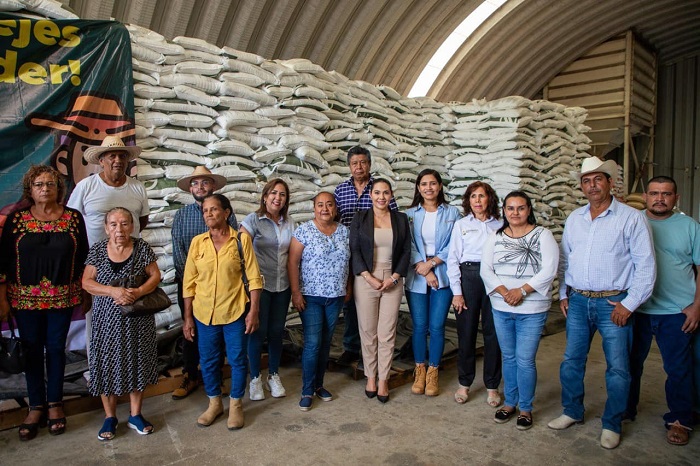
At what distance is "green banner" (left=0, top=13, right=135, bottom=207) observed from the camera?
10.6ft

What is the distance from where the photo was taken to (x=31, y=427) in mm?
2723

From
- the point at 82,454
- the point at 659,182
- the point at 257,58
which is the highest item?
the point at 257,58

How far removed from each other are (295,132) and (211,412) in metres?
2.39

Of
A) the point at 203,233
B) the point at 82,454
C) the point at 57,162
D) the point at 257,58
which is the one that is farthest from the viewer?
the point at 257,58

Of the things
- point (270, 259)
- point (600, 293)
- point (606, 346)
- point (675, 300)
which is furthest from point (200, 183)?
point (675, 300)

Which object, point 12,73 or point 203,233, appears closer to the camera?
point 203,233

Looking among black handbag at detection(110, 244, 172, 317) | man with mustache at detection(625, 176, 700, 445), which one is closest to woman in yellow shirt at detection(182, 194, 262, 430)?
black handbag at detection(110, 244, 172, 317)

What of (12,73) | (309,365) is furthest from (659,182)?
(12,73)

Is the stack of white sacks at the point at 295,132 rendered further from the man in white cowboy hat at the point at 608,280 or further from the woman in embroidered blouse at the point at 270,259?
the man in white cowboy hat at the point at 608,280

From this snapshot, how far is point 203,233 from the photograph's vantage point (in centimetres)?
298

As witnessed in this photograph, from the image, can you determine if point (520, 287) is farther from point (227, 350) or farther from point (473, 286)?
point (227, 350)

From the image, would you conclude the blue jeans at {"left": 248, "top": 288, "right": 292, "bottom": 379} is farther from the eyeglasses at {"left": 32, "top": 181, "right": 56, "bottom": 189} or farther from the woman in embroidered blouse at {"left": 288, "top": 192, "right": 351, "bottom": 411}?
the eyeglasses at {"left": 32, "top": 181, "right": 56, "bottom": 189}

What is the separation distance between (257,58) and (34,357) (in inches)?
109

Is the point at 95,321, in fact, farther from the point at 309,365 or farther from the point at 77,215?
the point at 309,365
